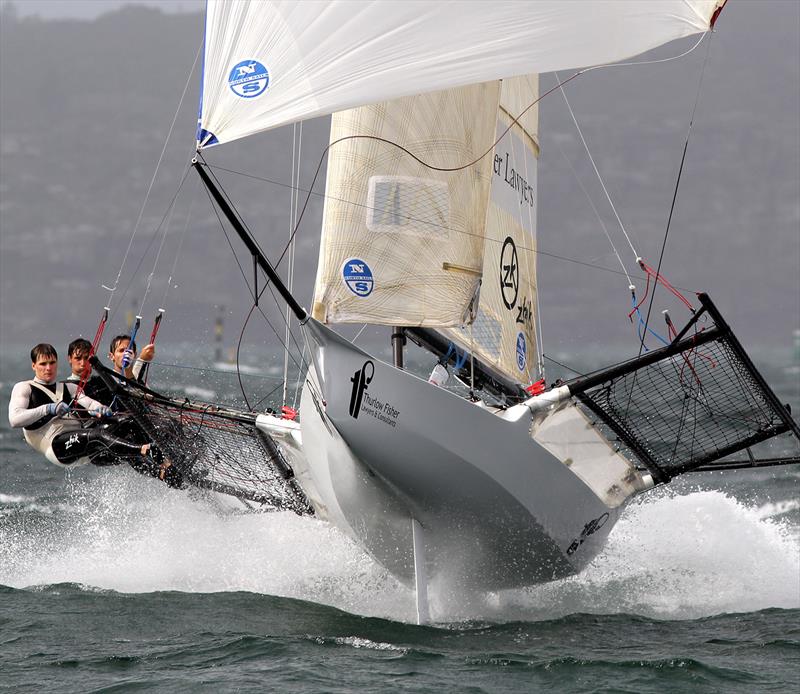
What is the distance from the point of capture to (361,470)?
7137 millimetres

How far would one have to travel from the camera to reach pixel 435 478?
23.2 feet

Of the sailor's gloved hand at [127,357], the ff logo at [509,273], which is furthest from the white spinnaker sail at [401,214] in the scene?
the sailor's gloved hand at [127,357]

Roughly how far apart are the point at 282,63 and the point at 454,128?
1.88m

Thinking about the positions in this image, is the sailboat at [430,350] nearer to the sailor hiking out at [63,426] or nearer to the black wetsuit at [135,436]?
the black wetsuit at [135,436]

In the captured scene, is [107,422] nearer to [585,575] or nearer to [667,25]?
[585,575]

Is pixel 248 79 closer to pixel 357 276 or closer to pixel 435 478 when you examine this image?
pixel 357 276

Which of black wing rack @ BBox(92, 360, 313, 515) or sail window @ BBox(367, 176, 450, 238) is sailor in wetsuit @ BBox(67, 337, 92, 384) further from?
sail window @ BBox(367, 176, 450, 238)

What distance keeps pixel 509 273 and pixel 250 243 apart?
3398 mm

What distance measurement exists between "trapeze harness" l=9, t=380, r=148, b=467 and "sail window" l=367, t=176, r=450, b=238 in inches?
94.1

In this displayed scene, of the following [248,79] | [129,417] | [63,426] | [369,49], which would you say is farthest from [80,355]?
[369,49]

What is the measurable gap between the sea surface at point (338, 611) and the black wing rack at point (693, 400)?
3.47 feet

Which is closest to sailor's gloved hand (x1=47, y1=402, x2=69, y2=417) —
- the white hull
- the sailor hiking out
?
the sailor hiking out

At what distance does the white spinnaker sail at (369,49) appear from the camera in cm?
611

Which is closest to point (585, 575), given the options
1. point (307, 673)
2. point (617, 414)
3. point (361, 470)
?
point (617, 414)
